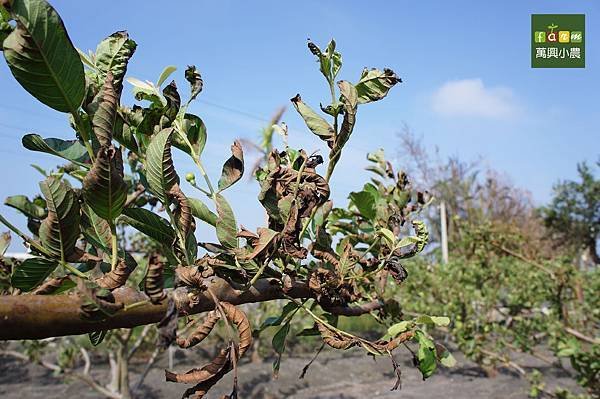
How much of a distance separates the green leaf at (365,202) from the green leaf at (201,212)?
35 cm

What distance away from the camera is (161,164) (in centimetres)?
57

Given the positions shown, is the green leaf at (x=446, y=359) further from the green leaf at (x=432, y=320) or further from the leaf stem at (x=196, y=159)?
the leaf stem at (x=196, y=159)

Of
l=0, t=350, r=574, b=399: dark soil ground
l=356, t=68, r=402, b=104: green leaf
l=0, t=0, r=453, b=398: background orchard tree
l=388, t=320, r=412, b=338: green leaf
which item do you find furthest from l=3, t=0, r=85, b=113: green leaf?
l=0, t=350, r=574, b=399: dark soil ground

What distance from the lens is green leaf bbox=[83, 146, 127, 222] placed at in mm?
479

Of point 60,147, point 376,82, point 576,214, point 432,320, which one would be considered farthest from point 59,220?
point 576,214

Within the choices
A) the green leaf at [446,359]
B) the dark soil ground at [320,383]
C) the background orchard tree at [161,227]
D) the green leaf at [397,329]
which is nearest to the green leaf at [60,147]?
the background orchard tree at [161,227]

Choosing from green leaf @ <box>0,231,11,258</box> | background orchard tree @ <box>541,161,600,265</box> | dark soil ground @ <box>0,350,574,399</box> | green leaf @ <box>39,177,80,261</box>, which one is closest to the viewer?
green leaf @ <box>39,177,80,261</box>

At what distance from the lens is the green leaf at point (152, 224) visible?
602 mm

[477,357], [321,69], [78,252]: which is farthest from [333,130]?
[477,357]

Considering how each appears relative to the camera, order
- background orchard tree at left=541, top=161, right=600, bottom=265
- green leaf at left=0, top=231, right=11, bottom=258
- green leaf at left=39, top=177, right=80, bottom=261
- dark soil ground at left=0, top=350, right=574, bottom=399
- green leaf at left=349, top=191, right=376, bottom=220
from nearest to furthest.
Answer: green leaf at left=39, top=177, right=80, bottom=261 < green leaf at left=0, top=231, right=11, bottom=258 < green leaf at left=349, top=191, right=376, bottom=220 < dark soil ground at left=0, top=350, right=574, bottom=399 < background orchard tree at left=541, top=161, right=600, bottom=265

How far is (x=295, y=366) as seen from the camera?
10742 millimetres

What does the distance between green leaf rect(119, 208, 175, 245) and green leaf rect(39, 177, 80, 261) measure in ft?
0.31

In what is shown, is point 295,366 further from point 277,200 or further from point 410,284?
point 277,200

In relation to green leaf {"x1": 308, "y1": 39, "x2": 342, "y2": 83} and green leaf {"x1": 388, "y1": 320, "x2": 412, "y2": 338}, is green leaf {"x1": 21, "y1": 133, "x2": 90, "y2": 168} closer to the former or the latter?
green leaf {"x1": 308, "y1": 39, "x2": 342, "y2": 83}
